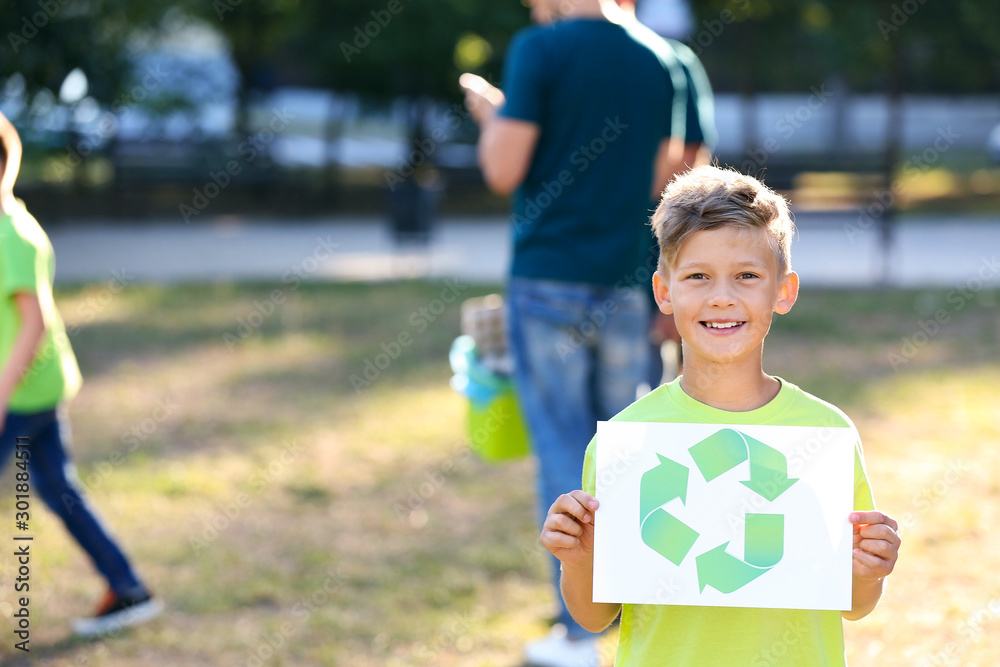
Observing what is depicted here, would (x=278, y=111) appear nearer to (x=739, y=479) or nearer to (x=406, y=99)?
(x=406, y=99)

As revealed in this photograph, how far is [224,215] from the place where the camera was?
60.0 ft

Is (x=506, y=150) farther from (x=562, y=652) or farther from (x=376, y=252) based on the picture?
(x=376, y=252)

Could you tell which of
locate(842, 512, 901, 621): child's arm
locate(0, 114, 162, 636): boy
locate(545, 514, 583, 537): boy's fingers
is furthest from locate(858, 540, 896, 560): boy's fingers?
locate(0, 114, 162, 636): boy

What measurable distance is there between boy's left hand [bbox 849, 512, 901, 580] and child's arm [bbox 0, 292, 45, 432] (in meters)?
2.61

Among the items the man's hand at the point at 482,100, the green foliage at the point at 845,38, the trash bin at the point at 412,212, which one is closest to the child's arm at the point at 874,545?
the man's hand at the point at 482,100

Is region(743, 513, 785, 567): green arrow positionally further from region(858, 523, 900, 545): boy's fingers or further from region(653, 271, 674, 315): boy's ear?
region(653, 271, 674, 315): boy's ear

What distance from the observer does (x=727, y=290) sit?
1749mm

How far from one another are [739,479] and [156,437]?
508cm

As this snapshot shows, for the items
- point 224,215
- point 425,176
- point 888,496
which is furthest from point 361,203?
point 888,496

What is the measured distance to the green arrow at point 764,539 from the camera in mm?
1731

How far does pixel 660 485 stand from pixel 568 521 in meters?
0.16

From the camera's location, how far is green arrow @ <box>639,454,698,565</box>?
1.75 metres

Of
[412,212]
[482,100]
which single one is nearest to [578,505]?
[482,100]

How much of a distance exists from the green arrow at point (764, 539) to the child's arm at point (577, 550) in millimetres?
258
